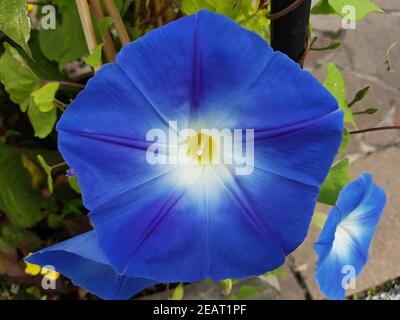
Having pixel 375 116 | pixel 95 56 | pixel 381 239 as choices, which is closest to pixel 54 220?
pixel 95 56

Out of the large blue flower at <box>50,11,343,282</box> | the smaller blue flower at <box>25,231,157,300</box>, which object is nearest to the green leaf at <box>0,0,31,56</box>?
the large blue flower at <box>50,11,343,282</box>

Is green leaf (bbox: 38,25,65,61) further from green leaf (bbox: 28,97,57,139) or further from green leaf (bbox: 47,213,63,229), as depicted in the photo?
green leaf (bbox: 47,213,63,229)

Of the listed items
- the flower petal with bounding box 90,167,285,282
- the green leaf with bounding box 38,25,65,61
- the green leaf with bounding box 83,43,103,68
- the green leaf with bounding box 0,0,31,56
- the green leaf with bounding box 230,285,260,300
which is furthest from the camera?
the green leaf with bounding box 230,285,260,300

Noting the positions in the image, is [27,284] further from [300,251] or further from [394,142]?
[394,142]
